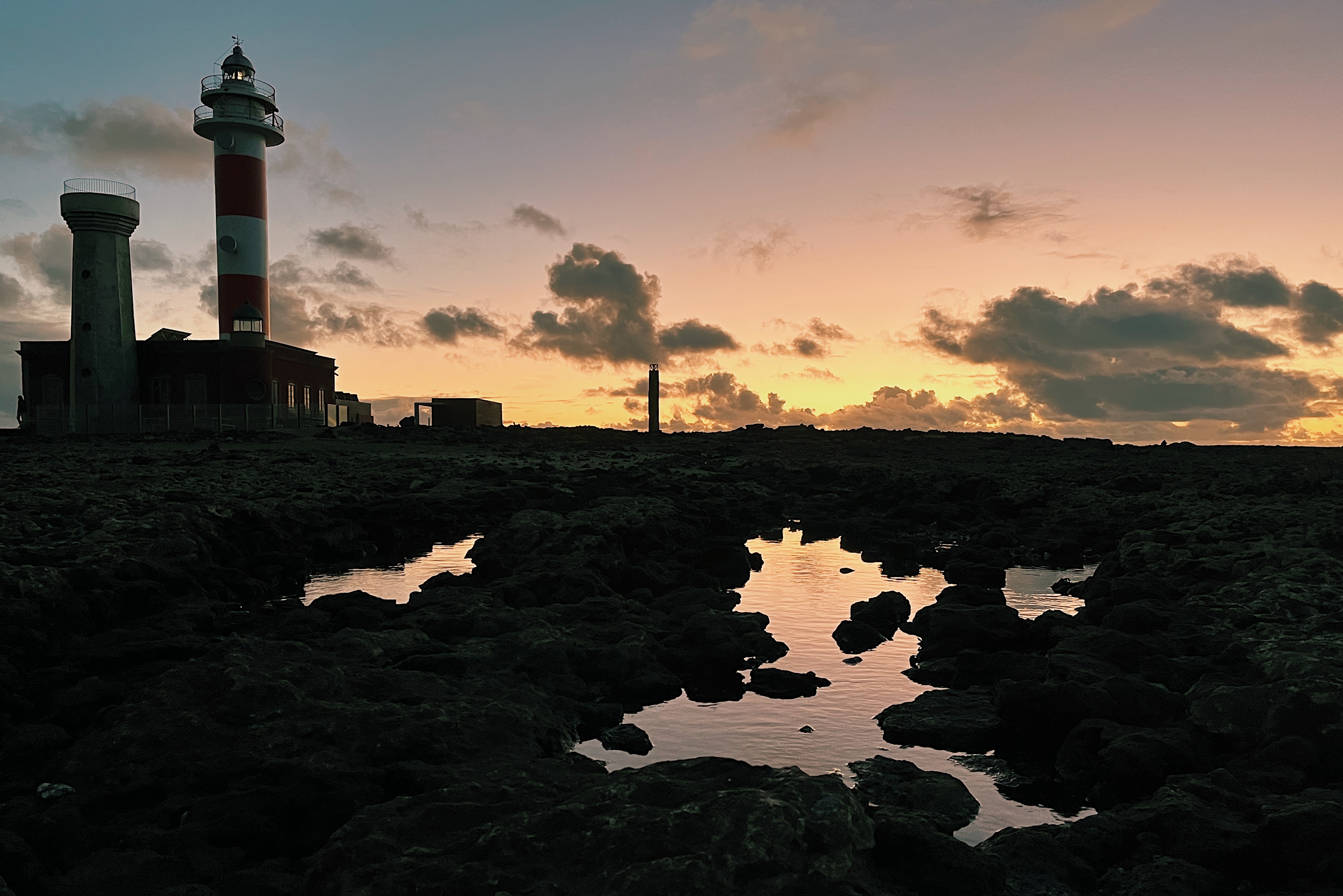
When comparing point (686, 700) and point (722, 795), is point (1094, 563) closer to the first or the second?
point (686, 700)

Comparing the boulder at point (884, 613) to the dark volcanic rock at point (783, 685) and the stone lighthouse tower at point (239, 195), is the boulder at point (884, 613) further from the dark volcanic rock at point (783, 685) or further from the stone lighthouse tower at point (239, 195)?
the stone lighthouse tower at point (239, 195)

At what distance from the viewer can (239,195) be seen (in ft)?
159

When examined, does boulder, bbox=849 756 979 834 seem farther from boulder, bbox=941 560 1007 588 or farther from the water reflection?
boulder, bbox=941 560 1007 588

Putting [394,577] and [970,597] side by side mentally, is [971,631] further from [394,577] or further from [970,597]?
[394,577]

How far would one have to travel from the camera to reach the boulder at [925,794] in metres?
6.66

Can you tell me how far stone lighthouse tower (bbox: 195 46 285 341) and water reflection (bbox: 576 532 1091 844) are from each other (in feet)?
137

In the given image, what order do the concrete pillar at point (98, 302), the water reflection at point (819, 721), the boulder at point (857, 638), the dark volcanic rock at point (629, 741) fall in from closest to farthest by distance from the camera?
1. the water reflection at point (819, 721)
2. the dark volcanic rock at point (629, 741)
3. the boulder at point (857, 638)
4. the concrete pillar at point (98, 302)

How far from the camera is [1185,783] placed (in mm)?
6422

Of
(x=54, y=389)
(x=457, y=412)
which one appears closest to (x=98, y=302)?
(x=54, y=389)

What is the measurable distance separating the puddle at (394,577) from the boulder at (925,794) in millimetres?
8880

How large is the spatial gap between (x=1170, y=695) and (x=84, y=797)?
28.4 feet

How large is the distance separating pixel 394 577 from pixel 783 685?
9.03m

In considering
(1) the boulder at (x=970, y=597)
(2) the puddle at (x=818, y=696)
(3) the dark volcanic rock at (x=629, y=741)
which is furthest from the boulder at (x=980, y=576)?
(3) the dark volcanic rock at (x=629, y=741)

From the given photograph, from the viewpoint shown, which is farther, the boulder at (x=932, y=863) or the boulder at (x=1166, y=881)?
the boulder at (x=1166, y=881)
